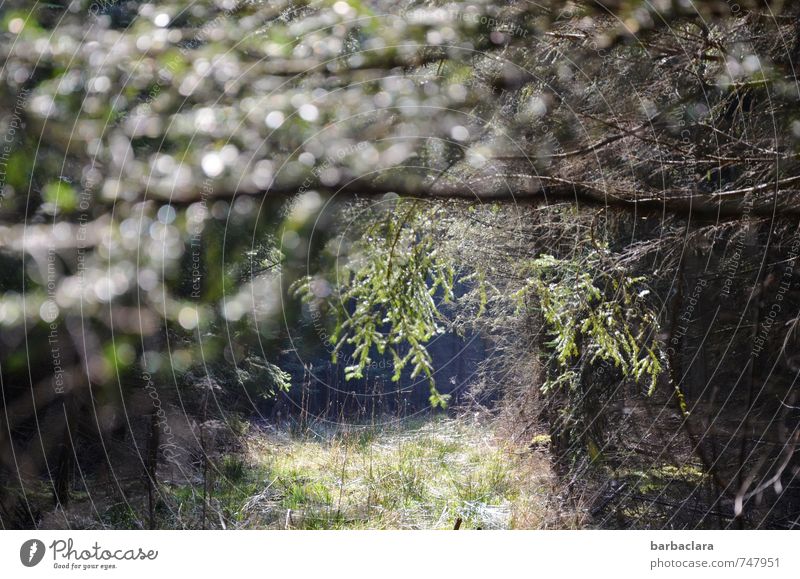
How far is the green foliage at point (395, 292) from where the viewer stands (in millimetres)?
2594

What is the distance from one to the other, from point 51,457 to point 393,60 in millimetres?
2390

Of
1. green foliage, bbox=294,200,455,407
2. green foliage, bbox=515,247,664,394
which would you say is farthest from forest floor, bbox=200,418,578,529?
green foliage, bbox=515,247,664,394

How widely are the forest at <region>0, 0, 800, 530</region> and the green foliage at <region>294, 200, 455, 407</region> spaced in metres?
0.01

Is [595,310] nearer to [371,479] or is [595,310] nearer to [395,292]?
[395,292]

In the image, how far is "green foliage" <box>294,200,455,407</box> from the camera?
8.51 ft

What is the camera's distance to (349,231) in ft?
8.61

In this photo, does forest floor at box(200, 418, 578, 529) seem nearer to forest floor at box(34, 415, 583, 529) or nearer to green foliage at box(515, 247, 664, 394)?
forest floor at box(34, 415, 583, 529)

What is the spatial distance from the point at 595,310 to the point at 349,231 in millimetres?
1278

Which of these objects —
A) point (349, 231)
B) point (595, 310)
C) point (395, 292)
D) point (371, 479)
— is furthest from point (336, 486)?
point (595, 310)

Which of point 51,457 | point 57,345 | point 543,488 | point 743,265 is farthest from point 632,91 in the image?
point 51,457

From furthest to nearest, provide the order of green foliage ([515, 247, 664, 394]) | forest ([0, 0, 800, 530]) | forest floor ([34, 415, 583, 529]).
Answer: green foliage ([515, 247, 664, 394]) < forest floor ([34, 415, 583, 529]) < forest ([0, 0, 800, 530])

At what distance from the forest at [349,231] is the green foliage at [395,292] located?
0.4 inches

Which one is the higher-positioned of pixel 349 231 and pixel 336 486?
pixel 349 231

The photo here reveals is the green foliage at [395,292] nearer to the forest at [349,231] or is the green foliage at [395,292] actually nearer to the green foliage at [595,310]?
the forest at [349,231]
